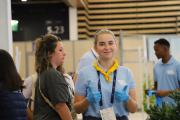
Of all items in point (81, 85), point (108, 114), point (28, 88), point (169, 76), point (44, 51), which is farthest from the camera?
point (169, 76)

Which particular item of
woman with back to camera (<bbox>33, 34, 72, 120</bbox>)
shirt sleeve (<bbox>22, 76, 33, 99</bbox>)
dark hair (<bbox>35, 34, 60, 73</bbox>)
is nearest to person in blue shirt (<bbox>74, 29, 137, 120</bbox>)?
woman with back to camera (<bbox>33, 34, 72, 120</bbox>)

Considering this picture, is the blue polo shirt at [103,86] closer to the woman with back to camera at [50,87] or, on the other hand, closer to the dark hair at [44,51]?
the woman with back to camera at [50,87]


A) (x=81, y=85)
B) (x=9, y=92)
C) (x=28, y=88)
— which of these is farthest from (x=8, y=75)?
(x=28, y=88)

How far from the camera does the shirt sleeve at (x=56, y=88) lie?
3.33 meters

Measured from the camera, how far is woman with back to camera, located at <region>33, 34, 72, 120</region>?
3.34 metres

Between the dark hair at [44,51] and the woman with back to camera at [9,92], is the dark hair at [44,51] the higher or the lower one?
the higher one

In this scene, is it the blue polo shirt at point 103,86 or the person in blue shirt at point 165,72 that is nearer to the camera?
the blue polo shirt at point 103,86

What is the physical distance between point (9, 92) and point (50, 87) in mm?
311

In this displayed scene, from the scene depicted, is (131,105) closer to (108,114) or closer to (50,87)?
(108,114)

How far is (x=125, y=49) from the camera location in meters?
12.4

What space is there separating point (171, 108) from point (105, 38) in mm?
Answer: 1211

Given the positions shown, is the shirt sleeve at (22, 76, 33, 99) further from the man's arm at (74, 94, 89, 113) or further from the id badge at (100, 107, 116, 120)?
the id badge at (100, 107, 116, 120)

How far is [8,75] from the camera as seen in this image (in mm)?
3414

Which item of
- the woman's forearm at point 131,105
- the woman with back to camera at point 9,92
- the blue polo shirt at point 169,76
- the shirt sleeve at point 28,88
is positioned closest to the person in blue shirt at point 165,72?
the blue polo shirt at point 169,76
